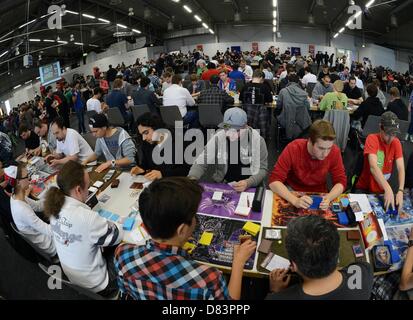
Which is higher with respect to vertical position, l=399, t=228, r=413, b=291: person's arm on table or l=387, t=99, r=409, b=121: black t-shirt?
l=387, t=99, r=409, b=121: black t-shirt

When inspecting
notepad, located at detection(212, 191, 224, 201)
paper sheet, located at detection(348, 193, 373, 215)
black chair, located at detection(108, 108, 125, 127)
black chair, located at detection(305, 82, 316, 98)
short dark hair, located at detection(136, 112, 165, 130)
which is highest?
black chair, located at detection(305, 82, 316, 98)

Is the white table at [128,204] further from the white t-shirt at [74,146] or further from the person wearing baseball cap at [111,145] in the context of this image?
the white t-shirt at [74,146]

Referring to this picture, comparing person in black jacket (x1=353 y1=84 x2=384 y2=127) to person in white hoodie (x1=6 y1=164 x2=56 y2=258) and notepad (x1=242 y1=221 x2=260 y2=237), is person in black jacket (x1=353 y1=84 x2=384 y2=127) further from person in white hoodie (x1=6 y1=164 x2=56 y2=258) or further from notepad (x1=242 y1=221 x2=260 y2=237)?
person in white hoodie (x1=6 y1=164 x2=56 y2=258)

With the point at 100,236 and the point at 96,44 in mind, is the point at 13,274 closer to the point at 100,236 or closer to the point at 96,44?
the point at 100,236

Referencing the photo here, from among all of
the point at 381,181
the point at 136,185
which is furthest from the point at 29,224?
the point at 381,181

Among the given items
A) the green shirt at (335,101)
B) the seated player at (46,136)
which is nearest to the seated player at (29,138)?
the seated player at (46,136)

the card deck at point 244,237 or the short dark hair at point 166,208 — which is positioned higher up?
the short dark hair at point 166,208

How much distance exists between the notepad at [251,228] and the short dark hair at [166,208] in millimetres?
791

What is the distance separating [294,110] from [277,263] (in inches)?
129

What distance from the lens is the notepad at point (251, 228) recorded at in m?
1.85

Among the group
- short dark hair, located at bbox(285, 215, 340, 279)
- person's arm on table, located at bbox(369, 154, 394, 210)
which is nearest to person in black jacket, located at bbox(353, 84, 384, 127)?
person's arm on table, located at bbox(369, 154, 394, 210)

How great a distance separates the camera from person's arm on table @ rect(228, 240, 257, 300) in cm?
141

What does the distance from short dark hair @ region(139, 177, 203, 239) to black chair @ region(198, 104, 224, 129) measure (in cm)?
385

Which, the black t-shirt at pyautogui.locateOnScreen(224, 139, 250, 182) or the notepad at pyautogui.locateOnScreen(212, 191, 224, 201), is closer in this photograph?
the notepad at pyautogui.locateOnScreen(212, 191, 224, 201)
